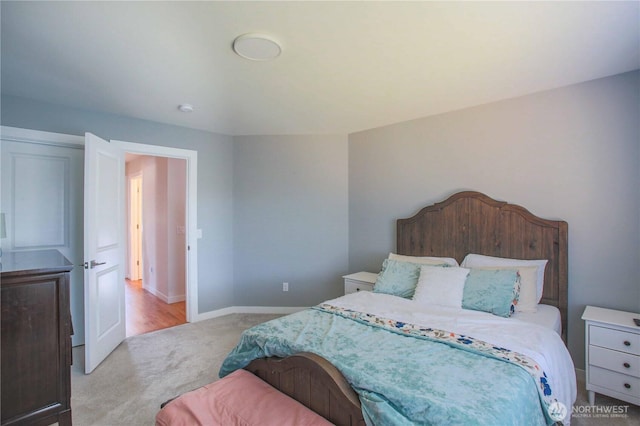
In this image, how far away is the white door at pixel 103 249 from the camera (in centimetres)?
267

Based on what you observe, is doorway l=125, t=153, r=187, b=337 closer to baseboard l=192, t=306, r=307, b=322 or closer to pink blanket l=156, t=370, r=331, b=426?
baseboard l=192, t=306, r=307, b=322

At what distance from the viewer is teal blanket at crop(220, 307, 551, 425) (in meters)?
1.20

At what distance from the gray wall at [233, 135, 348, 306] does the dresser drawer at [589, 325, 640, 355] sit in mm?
2510

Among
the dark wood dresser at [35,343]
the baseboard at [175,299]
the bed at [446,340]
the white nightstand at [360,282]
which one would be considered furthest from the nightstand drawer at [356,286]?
the baseboard at [175,299]

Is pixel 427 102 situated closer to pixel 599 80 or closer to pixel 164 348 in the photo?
pixel 599 80

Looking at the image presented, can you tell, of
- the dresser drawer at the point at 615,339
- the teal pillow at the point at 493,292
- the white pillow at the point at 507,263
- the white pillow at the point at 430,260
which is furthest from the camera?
the white pillow at the point at 430,260

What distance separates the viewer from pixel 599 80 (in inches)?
95.9

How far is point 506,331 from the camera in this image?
1.94 metres

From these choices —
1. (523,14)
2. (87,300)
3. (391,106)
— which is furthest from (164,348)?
(523,14)

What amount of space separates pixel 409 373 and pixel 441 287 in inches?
47.9

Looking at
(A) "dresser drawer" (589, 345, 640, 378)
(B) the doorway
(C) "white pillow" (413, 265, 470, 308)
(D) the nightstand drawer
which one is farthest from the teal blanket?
(B) the doorway

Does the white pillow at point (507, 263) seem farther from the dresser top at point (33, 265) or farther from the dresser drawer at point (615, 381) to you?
the dresser top at point (33, 265)

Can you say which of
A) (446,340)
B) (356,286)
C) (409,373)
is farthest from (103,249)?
(446,340)

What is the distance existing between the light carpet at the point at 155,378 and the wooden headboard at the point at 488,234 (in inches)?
25.1
